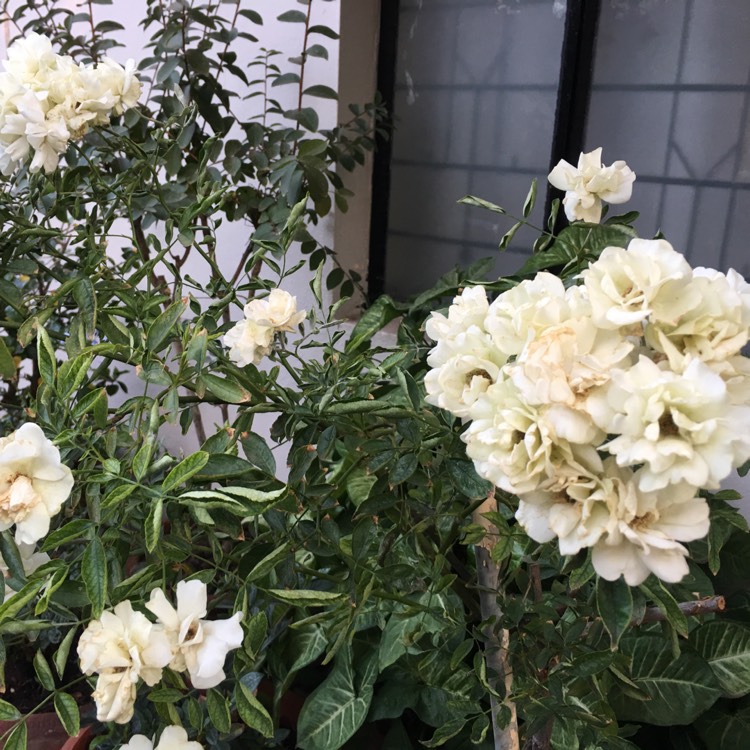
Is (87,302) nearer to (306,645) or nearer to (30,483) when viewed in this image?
(30,483)

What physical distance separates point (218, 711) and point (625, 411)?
0.43 metres

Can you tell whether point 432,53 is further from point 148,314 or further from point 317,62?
point 148,314

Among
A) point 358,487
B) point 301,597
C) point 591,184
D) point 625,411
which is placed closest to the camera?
point 625,411

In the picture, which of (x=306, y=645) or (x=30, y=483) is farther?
(x=306, y=645)

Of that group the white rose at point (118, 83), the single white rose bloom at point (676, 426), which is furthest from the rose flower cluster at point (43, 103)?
the single white rose bloom at point (676, 426)

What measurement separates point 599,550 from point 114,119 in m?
1.25

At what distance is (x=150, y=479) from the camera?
29.1 inches

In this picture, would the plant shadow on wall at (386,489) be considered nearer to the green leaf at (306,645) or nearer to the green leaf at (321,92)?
the green leaf at (306,645)

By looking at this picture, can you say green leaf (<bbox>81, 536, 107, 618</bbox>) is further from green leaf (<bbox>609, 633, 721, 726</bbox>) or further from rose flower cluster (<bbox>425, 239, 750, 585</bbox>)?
green leaf (<bbox>609, 633, 721, 726</bbox>)

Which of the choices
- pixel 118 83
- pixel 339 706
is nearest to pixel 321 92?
pixel 118 83

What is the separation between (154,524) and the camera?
1.80 ft

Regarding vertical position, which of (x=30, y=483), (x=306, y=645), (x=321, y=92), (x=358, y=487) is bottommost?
(x=306, y=645)

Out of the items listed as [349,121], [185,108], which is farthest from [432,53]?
[185,108]

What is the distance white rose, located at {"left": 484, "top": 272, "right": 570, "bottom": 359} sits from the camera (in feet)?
1.59
